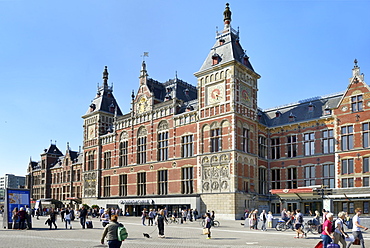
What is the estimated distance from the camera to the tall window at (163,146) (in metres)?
51.5

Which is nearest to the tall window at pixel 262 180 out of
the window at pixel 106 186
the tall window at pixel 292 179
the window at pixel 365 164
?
the tall window at pixel 292 179

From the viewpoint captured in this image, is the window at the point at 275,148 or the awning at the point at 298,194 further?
the window at the point at 275,148

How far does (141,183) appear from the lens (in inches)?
2135

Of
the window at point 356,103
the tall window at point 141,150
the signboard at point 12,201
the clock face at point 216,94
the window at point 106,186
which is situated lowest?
the window at point 106,186

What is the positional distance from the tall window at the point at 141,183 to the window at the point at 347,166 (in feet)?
83.8

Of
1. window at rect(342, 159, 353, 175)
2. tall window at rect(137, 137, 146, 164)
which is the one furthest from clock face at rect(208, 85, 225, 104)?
window at rect(342, 159, 353, 175)

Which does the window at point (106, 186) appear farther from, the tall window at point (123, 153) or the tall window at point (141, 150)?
the tall window at point (141, 150)

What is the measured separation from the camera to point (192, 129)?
157ft

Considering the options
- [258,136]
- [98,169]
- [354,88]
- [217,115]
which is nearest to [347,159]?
[354,88]

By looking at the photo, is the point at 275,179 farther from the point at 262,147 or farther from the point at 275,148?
the point at 262,147

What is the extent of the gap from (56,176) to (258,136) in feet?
164

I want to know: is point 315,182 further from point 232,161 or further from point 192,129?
point 192,129

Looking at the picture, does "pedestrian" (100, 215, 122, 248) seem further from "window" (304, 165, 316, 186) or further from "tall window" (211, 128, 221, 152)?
"window" (304, 165, 316, 186)

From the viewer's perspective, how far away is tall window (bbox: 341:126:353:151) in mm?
41250
